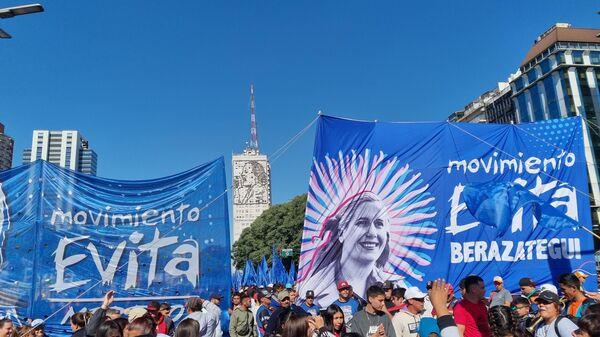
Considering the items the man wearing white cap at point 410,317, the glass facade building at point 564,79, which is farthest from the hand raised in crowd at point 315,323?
the glass facade building at point 564,79

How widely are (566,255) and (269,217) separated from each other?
5357 centimetres

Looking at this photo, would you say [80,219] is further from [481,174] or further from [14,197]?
[481,174]

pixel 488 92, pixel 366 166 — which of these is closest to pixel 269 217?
pixel 488 92

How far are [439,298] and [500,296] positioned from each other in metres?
6.30

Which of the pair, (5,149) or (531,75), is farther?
(5,149)

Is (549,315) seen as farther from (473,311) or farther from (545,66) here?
(545,66)

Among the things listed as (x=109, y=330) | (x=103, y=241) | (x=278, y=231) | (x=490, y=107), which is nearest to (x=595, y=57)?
(x=490, y=107)

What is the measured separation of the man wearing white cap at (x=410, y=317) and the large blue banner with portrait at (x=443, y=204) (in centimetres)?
315

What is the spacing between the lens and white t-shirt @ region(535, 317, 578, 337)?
3.80 m

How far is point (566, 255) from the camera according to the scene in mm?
9188

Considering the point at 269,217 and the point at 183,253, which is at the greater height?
the point at 269,217

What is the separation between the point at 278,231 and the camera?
56.8 meters

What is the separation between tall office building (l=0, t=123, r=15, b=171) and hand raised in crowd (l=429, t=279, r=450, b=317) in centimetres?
12447

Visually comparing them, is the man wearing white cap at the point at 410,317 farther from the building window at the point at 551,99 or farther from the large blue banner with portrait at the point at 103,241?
the building window at the point at 551,99
